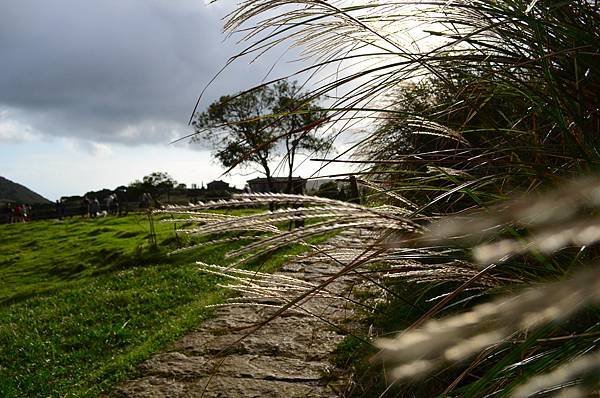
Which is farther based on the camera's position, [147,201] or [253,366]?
[147,201]

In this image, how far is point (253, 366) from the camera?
2908mm

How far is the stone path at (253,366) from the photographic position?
8.43 ft

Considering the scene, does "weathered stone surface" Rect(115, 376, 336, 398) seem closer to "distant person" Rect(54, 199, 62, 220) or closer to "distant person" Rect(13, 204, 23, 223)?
"distant person" Rect(13, 204, 23, 223)

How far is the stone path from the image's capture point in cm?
257

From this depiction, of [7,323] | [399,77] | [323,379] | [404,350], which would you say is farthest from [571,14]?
[7,323]

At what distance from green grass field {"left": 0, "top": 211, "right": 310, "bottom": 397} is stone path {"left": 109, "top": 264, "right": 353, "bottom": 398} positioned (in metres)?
0.31

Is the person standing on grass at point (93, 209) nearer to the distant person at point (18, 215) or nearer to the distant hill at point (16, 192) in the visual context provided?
the distant person at point (18, 215)

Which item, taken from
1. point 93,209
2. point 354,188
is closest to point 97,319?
point 354,188

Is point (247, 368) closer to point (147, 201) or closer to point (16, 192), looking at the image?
point (147, 201)

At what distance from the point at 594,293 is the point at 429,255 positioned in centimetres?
82

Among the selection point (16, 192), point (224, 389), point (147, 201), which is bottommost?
point (224, 389)

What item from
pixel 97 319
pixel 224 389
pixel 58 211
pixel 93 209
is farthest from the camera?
pixel 58 211

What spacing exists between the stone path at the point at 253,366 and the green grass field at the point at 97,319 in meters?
0.31

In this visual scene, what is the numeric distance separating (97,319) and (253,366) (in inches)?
162
